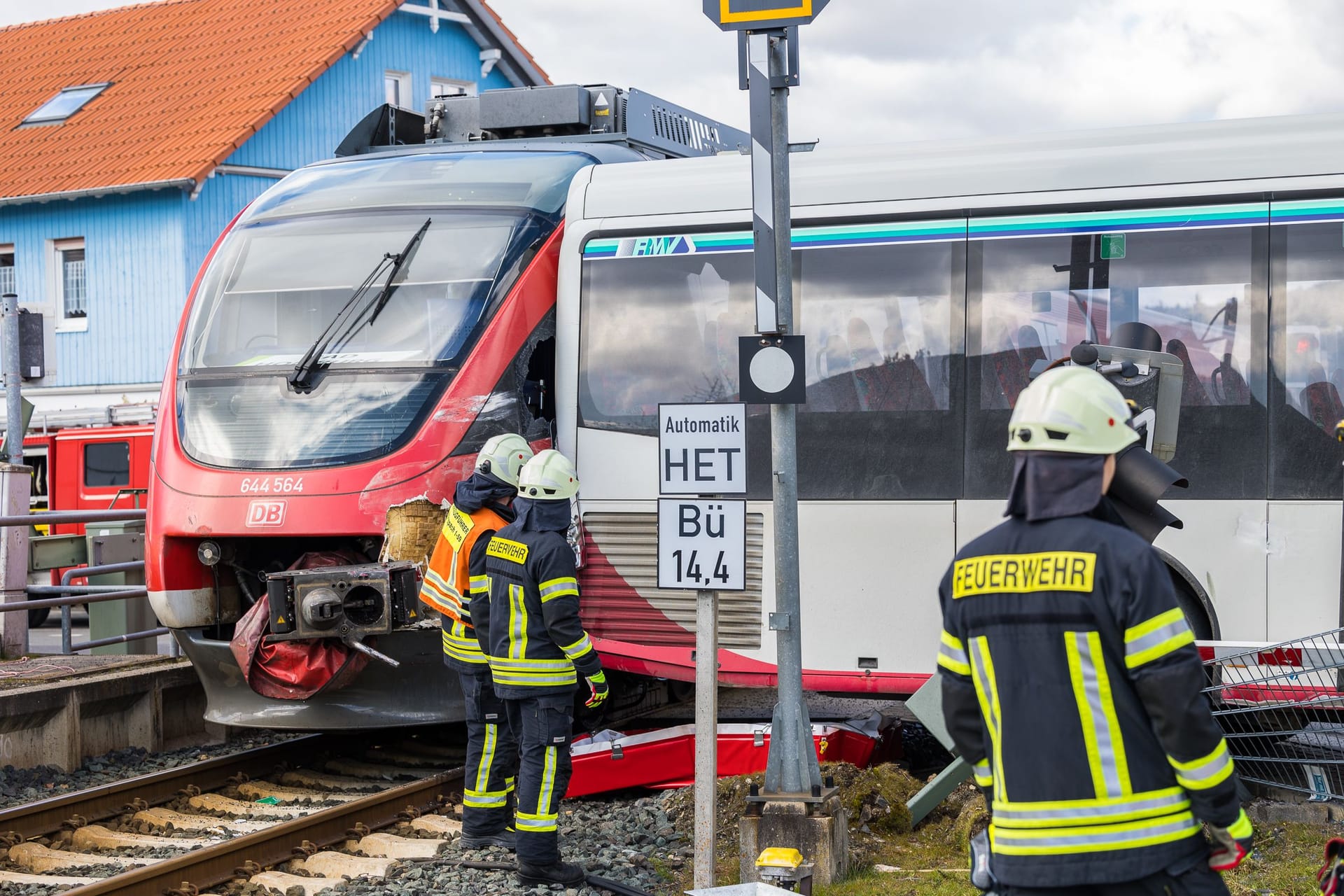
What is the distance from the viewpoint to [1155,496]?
13.6ft

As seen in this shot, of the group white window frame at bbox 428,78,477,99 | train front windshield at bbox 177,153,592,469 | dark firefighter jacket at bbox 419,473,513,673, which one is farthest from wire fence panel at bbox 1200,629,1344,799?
white window frame at bbox 428,78,477,99

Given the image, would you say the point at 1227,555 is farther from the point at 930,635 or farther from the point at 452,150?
the point at 452,150

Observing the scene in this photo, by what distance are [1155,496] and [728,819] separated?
376 cm

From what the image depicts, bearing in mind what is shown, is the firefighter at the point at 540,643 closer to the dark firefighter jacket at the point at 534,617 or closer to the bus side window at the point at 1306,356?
the dark firefighter jacket at the point at 534,617

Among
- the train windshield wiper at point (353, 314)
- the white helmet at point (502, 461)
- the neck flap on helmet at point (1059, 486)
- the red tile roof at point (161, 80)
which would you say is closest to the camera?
the neck flap on helmet at point (1059, 486)

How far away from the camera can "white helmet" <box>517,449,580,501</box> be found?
6.51m

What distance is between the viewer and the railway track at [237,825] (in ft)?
22.2

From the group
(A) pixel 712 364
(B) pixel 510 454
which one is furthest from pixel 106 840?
(A) pixel 712 364

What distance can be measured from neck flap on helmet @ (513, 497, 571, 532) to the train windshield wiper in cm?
235

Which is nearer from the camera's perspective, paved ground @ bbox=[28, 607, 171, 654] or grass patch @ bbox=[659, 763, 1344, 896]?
grass patch @ bbox=[659, 763, 1344, 896]

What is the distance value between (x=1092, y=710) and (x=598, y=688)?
3.68 meters

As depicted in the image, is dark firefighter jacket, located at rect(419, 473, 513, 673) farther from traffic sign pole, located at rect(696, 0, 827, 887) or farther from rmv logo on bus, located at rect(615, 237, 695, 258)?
rmv logo on bus, located at rect(615, 237, 695, 258)

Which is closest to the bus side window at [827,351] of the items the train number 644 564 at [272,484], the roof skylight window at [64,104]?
the train number 644 564 at [272,484]

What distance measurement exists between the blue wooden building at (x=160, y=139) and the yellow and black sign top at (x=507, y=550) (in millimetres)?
18297
